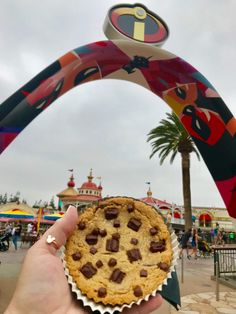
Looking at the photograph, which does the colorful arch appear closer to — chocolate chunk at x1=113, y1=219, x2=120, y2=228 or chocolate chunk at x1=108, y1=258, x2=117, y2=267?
chocolate chunk at x1=113, y1=219, x2=120, y2=228

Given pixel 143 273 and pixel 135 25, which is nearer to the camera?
pixel 143 273

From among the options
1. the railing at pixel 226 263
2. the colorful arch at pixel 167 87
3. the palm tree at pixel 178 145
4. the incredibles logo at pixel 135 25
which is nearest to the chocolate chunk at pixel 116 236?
the railing at pixel 226 263

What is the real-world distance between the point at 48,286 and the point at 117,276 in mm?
501

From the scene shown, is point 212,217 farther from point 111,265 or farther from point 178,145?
point 111,265

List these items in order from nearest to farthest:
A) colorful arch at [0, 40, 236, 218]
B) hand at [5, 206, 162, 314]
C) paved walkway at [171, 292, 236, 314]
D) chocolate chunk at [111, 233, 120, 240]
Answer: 1. hand at [5, 206, 162, 314]
2. chocolate chunk at [111, 233, 120, 240]
3. paved walkway at [171, 292, 236, 314]
4. colorful arch at [0, 40, 236, 218]

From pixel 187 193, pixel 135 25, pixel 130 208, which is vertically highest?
pixel 135 25

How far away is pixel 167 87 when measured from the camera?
9.43 meters

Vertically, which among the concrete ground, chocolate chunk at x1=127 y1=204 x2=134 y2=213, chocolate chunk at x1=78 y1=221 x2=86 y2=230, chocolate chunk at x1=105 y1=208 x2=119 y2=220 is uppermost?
chocolate chunk at x1=127 y1=204 x2=134 y2=213

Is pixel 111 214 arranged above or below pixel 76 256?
above

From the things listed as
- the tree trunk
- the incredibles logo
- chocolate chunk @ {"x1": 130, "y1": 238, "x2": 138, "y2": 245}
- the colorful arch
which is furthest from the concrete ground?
the tree trunk

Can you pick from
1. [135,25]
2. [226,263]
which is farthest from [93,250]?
[226,263]

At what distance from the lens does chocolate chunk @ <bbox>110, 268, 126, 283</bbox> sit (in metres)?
2.03

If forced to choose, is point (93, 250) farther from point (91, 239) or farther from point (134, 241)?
point (134, 241)

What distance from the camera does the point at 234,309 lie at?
611cm
